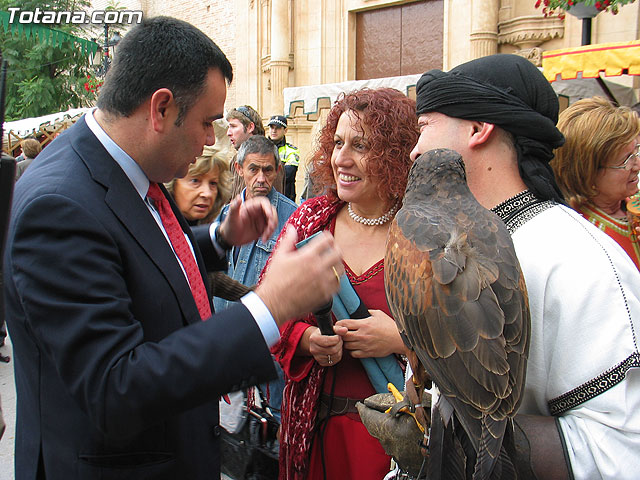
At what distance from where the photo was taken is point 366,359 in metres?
2.42

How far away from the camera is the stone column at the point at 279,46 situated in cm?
1420

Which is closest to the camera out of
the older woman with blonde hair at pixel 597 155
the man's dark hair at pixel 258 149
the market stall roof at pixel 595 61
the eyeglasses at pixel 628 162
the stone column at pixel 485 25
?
the older woman with blonde hair at pixel 597 155

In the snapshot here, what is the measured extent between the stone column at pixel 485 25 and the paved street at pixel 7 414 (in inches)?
370

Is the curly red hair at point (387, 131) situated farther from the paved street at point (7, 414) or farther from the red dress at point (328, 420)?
the paved street at point (7, 414)

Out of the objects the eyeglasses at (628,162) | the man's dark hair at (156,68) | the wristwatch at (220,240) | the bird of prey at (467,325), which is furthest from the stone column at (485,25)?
the bird of prey at (467,325)

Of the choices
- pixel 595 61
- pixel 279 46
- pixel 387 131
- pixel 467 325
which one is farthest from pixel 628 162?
pixel 279 46

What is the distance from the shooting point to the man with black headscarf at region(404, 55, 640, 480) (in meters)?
1.33

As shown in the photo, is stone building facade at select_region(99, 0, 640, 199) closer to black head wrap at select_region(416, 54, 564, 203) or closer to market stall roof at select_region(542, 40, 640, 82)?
market stall roof at select_region(542, 40, 640, 82)

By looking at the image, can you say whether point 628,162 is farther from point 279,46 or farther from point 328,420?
point 279,46

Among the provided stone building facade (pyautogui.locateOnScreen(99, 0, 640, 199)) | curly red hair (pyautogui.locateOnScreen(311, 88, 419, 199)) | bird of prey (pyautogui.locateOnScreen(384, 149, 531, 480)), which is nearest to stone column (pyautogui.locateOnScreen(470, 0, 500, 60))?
stone building facade (pyautogui.locateOnScreen(99, 0, 640, 199))

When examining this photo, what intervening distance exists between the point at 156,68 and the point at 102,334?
0.80 meters

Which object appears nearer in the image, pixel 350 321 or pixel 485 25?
pixel 350 321

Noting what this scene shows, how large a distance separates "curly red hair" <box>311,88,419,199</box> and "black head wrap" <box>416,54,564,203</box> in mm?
830

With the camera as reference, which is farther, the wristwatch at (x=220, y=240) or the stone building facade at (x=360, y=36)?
the stone building facade at (x=360, y=36)
